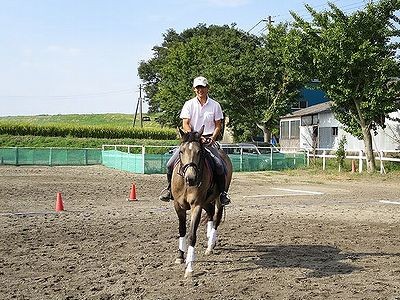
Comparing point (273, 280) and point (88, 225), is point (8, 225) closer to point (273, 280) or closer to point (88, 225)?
point (88, 225)

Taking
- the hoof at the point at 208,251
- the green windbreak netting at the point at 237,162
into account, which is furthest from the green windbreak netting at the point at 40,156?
the hoof at the point at 208,251

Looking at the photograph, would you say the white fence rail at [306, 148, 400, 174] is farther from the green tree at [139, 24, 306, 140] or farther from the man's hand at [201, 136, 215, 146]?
the man's hand at [201, 136, 215, 146]

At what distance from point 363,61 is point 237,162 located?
8879 mm

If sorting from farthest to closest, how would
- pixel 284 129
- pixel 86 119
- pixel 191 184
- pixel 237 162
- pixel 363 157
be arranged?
pixel 86 119 < pixel 284 129 < pixel 237 162 < pixel 363 157 < pixel 191 184

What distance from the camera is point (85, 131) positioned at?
65688mm

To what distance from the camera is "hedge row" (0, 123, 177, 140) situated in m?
60.9

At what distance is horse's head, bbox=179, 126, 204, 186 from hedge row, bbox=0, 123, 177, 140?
5564 centimetres

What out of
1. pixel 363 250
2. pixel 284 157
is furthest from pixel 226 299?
pixel 284 157

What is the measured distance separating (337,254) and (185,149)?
293cm

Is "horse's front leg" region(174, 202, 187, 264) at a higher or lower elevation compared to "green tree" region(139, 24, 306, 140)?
lower

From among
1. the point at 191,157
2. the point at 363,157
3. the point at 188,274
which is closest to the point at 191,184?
the point at 191,157

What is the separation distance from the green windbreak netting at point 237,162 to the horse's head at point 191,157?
22.7 meters

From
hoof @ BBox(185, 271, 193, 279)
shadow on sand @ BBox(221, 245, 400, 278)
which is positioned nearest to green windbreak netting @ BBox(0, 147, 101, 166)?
shadow on sand @ BBox(221, 245, 400, 278)

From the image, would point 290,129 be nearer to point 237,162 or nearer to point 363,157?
point 237,162
